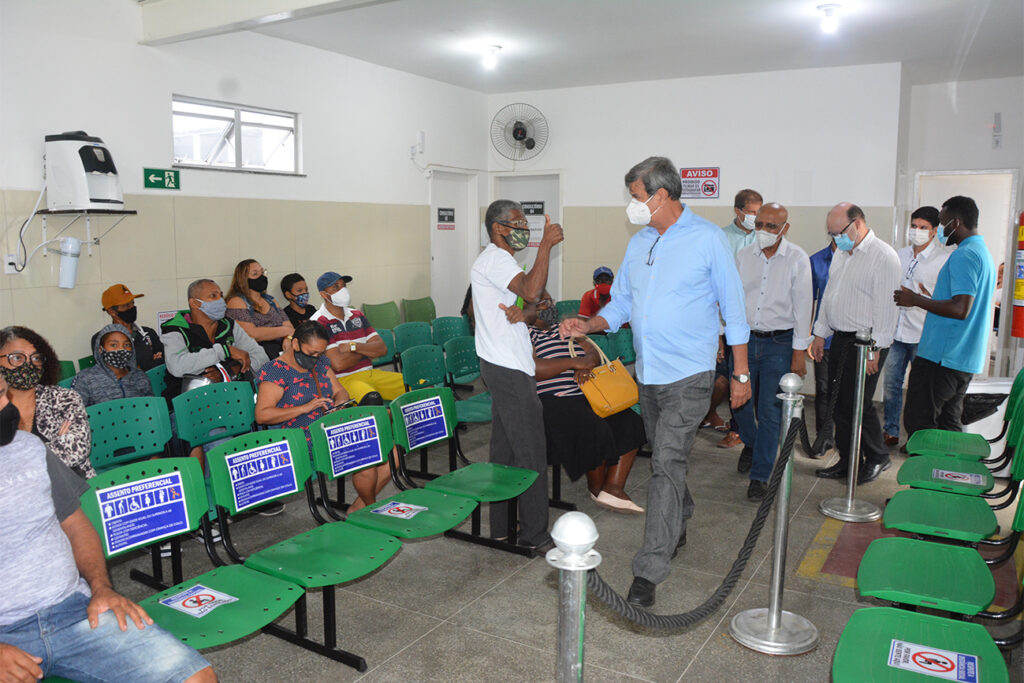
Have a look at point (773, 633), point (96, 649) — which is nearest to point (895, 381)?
point (773, 633)

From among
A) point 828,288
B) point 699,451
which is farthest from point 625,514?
point 828,288

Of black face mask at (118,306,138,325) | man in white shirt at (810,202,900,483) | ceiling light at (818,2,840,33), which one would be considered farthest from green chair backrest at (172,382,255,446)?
ceiling light at (818,2,840,33)

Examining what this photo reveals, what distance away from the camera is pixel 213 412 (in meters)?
4.26

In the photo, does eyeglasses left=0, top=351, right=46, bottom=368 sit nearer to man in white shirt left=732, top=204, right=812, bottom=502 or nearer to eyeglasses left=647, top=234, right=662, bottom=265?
eyeglasses left=647, top=234, right=662, bottom=265

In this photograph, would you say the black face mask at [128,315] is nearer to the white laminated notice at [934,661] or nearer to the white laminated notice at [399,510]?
the white laminated notice at [399,510]

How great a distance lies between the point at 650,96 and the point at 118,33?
563 centimetres

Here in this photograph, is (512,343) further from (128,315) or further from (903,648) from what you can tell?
(128,315)

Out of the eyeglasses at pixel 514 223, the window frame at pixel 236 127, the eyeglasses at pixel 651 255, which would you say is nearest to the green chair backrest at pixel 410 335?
the window frame at pixel 236 127

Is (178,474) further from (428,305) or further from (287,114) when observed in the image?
(428,305)

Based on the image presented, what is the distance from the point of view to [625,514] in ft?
15.3

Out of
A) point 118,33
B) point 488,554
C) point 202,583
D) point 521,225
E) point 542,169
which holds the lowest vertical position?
point 488,554

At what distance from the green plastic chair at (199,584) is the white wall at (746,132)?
7.18 metres

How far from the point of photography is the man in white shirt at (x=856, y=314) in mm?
4957

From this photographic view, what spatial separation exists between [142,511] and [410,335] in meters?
4.15
